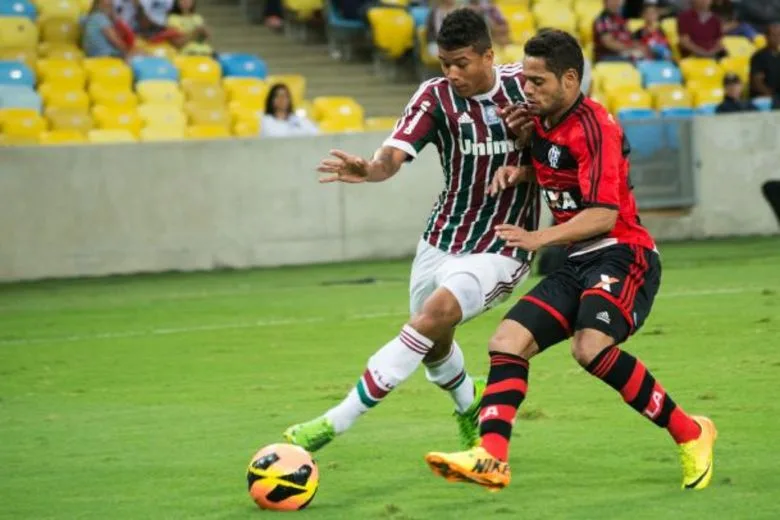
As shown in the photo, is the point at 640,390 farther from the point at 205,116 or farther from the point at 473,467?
the point at 205,116

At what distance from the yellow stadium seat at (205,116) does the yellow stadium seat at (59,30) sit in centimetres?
188

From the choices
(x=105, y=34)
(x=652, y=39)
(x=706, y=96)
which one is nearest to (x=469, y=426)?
(x=105, y=34)

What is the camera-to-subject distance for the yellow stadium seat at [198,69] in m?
20.8

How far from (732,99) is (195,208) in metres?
7.21

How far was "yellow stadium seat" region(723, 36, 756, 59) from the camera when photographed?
24141 mm

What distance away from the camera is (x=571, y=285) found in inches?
275

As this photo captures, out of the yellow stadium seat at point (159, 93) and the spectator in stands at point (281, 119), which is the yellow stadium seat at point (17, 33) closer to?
the yellow stadium seat at point (159, 93)

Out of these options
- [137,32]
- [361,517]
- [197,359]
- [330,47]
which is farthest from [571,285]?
[330,47]

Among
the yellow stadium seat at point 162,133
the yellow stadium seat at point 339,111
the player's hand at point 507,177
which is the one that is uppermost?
the player's hand at point 507,177

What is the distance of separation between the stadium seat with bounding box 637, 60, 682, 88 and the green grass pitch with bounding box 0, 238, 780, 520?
685 cm

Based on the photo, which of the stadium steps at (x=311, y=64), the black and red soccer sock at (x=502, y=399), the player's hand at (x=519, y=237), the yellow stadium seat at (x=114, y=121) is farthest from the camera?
the stadium steps at (x=311, y=64)

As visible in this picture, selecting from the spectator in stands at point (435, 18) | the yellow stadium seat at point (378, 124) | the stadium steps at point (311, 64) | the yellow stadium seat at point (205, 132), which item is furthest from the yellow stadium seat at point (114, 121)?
the spectator in stands at point (435, 18)

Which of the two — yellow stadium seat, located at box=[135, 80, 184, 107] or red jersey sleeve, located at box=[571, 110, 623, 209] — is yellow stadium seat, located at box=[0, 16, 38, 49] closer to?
yellow stadium seat, located at box=[135, 80, 184, 107]

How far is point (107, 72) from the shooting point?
66.0 ft
